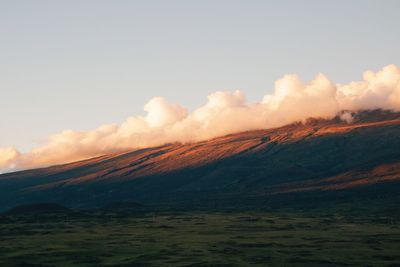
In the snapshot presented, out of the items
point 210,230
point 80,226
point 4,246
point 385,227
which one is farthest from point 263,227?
point 4,246

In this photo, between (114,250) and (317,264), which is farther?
(114,250)

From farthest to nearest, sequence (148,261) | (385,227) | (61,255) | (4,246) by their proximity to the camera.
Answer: (385,227) < (4,246) < (61,255) < (148,261)

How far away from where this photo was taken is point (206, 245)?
107250 millimetres

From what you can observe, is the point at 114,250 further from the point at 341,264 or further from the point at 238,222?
the point at 238,222

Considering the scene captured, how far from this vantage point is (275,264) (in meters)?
82.1

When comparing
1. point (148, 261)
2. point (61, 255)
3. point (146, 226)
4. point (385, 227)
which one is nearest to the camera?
point (148, 261)

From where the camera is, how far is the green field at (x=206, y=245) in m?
86.1

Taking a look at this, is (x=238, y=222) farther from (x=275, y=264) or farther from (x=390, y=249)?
(x=275, y=264)

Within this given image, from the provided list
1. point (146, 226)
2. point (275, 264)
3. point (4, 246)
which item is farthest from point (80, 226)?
point (275, 264)

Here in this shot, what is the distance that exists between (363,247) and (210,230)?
160ft

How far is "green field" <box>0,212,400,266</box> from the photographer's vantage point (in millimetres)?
86125

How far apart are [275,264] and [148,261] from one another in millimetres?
18183

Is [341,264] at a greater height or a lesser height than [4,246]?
lesser

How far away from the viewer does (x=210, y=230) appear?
141m
